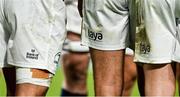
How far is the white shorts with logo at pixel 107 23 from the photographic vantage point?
283 centimetres

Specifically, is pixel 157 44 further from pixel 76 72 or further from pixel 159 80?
pixel 76 72

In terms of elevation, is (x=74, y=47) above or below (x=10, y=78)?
above

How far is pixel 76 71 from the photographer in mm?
4836

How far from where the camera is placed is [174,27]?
270cm

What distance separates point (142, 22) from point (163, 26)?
0.09 m

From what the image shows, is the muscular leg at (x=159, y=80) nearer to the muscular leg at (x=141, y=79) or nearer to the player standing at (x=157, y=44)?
the player standing at (x=157, y=44)

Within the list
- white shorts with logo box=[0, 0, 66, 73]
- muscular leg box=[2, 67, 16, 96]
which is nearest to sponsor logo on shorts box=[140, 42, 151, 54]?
white shorts with logo box=[0, 0, 66, 73]

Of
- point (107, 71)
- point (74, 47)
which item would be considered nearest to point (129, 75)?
point (107, 71)

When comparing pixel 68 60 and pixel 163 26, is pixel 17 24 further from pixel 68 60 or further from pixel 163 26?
pixel 68 60

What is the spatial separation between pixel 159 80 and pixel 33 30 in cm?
56

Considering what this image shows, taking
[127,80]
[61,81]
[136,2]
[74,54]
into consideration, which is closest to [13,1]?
[136,2]

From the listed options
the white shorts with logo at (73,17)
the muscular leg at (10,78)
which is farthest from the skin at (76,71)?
the muscular leg at (10,78)

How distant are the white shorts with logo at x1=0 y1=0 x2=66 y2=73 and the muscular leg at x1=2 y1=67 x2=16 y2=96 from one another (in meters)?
0.18

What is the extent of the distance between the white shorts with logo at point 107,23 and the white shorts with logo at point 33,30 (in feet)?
0.40
